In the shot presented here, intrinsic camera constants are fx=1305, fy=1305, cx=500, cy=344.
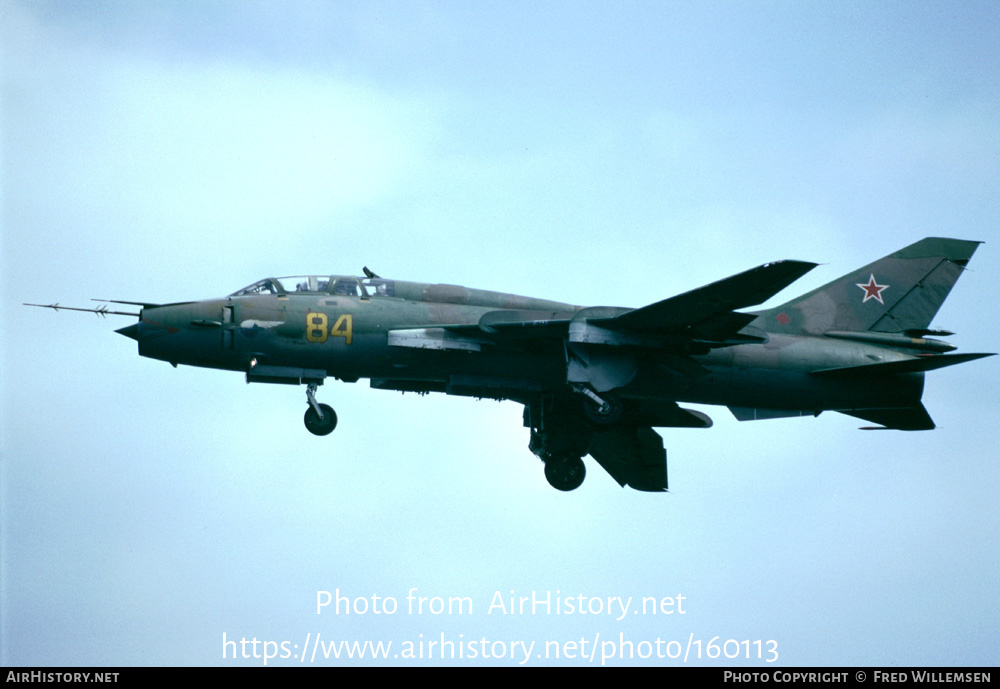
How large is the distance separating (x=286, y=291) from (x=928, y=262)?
46.5ft

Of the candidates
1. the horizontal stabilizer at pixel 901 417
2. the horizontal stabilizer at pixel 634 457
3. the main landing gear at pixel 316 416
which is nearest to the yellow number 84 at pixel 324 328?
the main landing gear at pixel 316 416

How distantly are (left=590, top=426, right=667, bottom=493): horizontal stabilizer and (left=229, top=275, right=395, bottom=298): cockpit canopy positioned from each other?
6.54 metres

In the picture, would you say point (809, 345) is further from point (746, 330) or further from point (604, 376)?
point (604, 376)

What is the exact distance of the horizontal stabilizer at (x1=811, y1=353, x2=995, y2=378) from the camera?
25906 mm

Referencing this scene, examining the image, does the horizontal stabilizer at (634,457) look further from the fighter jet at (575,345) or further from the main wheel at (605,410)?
the main wheel at (605,410)

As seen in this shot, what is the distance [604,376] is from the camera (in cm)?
2561

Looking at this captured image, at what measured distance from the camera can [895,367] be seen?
26609mm

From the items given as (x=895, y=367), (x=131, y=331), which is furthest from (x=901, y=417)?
(x=131, y=331)

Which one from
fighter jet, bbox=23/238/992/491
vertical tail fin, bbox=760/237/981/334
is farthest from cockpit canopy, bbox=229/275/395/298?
vertical tail fin, bbox=760/237/981/334

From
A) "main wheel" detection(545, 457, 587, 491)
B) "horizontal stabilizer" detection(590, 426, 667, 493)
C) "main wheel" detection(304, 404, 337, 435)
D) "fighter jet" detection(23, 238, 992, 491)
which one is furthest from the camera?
"horizontal stabilizer" detection(590, 426, 667, 493)

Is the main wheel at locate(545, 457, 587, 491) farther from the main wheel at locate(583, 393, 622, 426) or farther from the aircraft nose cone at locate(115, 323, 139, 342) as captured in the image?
the aircraft nose cone at locate(115, 323, 139, 342)

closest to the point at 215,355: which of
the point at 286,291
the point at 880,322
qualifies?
the point at 286,291

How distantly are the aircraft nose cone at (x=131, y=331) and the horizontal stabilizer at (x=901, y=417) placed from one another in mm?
14474
